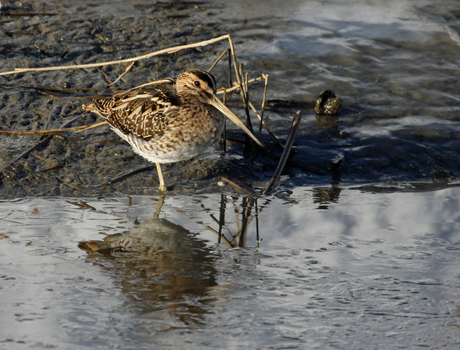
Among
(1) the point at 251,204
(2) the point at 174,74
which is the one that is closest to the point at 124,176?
(1) the point at 251,204

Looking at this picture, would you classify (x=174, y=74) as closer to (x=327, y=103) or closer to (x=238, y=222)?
(x=327, y=103)

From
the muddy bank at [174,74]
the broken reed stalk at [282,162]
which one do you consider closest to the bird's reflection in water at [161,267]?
the muddy bank at [174,74]

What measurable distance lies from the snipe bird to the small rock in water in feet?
5.67

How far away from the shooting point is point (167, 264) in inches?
164

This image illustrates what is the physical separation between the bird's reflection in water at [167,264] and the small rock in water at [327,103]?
7.52ft

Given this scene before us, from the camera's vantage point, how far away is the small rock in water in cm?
682

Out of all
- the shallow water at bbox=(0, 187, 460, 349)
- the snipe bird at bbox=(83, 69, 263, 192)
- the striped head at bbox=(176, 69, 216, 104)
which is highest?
the striped head at bbox=(176, 69, 216, 104)

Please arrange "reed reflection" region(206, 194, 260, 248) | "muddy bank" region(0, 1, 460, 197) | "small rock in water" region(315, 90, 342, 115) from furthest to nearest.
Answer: "small rock in water" region(315, 90, 342, 115) < "muddy bank" region(0, 1, 460, 197) < "reed reflection" region(206, 194, 260, 248)

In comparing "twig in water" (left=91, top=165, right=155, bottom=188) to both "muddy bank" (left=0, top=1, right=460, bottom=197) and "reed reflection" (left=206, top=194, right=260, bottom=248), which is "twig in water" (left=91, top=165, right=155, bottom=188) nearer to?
"muddy bank" (left=0, top=1, right=460, bottom=197)

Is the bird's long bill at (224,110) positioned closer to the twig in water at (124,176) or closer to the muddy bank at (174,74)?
the muddy bank at (174,74)

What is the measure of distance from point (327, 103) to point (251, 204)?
2.19 m

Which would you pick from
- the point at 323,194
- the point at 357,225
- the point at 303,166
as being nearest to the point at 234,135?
the point at 303,166

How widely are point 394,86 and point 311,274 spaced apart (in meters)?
4.35

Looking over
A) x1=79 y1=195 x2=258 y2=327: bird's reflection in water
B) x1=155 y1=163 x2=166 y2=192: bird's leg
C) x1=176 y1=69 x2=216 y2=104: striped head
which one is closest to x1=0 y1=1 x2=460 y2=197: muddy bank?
x1=155 y1=163 x2=166 y2=192: bird's leg
